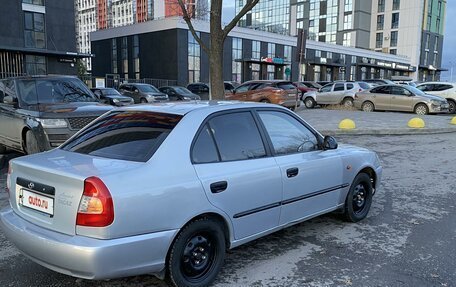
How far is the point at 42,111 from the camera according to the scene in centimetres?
771

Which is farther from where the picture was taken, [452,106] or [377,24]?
[377,24]

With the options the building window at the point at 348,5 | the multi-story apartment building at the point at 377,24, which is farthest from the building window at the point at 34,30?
the building window at the point at 348,5

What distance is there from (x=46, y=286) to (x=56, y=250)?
2.65ft

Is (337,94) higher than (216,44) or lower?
lower

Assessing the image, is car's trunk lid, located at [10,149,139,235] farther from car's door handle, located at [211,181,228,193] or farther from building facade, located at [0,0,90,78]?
building facade, located at [0,0,90,78]

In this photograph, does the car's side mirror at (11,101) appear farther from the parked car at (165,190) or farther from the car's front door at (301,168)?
the car's front door at (301,168)

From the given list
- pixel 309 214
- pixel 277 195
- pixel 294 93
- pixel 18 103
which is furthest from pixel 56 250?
pixel 294 93

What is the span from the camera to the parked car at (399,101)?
20.1m

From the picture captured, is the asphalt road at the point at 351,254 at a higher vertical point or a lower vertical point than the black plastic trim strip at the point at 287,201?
lower

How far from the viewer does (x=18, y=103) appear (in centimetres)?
838

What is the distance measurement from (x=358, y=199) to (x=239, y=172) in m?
2.29

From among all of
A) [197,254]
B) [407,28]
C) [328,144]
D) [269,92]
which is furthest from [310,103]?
[407,28]

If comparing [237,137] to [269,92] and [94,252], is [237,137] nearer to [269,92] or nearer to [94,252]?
[94,252]

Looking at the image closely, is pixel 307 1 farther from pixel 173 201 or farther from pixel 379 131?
pixel 173 201
